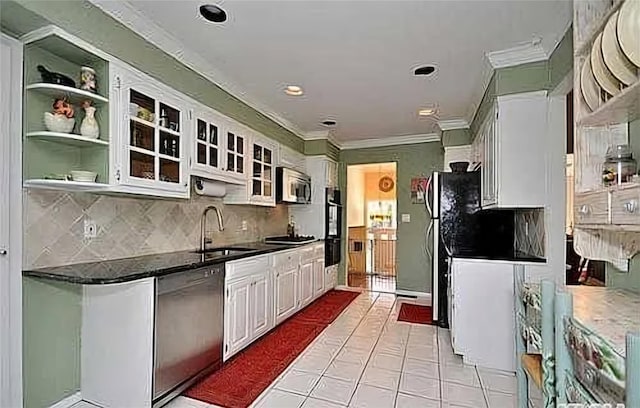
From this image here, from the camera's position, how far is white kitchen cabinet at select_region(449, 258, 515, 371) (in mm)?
2857

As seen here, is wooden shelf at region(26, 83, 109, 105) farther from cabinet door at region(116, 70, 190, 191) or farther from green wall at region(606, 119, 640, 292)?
green wall at region(606, 119, 640, 292)

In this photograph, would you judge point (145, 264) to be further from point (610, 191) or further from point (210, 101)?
point (610, 191)

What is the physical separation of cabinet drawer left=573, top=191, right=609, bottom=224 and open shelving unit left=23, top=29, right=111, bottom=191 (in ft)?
8.42

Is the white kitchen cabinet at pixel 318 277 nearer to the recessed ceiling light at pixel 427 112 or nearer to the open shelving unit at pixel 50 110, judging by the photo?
the recessed ceiling light at pixel 427 112

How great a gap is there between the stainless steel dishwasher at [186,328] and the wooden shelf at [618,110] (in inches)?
94.2

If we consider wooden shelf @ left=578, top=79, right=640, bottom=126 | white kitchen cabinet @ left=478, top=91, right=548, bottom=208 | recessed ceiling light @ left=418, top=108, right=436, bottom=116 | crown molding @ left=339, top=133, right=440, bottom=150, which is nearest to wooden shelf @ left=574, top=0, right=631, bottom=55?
wooden shelf @ left=578, top=79, right=640, bottom=126

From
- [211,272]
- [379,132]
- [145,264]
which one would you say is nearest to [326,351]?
[211,272]

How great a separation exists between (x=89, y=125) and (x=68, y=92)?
0.20m

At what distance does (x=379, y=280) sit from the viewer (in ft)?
23.3

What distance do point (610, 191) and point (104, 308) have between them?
272 cm

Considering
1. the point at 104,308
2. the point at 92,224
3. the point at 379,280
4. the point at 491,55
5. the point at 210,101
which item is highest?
the point at 491,55

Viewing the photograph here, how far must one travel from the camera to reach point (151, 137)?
248 centimetres

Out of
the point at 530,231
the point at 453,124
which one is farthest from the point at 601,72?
the point at 453,124

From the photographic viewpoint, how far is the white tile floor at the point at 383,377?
231cm
